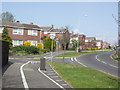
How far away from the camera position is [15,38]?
156 feet

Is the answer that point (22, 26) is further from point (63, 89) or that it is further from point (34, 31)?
point (63, 89)

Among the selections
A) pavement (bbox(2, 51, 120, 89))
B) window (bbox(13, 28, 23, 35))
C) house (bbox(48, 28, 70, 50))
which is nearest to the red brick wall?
window (bbox(13, 28, 23, 35))

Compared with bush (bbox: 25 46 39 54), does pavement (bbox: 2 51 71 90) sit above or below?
below

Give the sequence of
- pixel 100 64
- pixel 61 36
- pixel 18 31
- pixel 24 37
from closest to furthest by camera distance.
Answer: pixel 100 64, pixel 18 31, pixel 24 37, pixel 61 36

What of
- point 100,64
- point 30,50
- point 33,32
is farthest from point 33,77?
point 33,32

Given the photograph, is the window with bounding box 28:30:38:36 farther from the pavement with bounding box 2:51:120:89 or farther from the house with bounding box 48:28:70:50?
the pavement with bounding box 2:51:120:89

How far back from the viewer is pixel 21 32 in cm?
4838

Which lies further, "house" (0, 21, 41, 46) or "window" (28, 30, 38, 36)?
"window" (28, 30, 38, 36)

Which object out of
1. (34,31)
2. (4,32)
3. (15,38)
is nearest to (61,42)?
(34,31)

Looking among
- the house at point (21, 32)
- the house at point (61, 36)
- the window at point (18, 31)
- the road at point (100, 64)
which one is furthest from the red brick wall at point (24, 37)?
the road at point (100, 64)

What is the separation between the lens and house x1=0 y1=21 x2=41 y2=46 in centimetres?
4738

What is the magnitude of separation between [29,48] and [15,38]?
992cm

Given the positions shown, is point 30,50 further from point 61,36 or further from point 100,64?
point 61,36

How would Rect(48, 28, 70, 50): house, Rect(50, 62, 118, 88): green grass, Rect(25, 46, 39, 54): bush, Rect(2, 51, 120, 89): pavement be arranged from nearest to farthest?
Rect(50, 62, 118, 88): green grass
Rect(2, 51, 120, 89): pavement
Rect(25, 46, 39, 54): bush
Rect(48, 28, 70, 50): house
